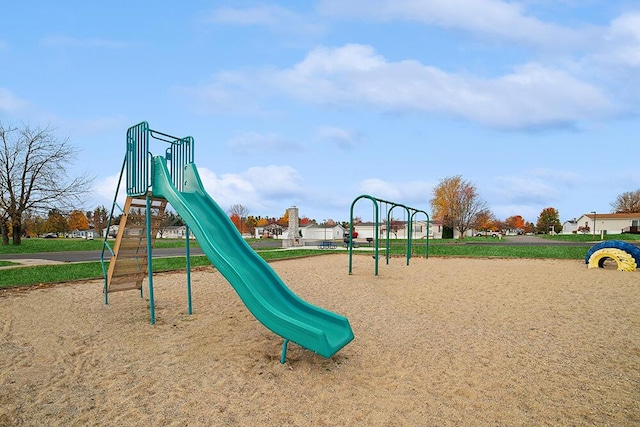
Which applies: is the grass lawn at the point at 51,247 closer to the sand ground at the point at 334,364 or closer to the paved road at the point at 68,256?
the paved road at the point at 68,256

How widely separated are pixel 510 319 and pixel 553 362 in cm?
201

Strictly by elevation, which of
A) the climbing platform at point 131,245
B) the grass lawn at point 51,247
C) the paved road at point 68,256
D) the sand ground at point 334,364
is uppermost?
the climbing platform at point 131,245

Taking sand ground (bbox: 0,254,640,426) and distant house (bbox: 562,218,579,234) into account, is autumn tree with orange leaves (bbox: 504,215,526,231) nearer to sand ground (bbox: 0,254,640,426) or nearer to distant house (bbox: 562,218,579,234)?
distant house (bbox: 562,218,579,234)

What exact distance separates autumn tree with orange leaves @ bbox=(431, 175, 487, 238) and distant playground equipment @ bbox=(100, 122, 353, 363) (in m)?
42.6

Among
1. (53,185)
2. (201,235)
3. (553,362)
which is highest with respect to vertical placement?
(53,185)

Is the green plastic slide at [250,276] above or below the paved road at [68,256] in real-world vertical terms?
above

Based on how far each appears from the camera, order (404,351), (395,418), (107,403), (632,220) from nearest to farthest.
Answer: (395,418) < (107,403) < (404,351) < (632,220)

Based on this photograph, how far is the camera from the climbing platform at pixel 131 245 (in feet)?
23.2

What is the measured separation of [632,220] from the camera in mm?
60625

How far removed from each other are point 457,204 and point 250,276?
147 feet

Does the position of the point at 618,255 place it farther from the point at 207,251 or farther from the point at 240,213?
the point at 240,213

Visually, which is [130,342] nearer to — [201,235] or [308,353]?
[201,235]

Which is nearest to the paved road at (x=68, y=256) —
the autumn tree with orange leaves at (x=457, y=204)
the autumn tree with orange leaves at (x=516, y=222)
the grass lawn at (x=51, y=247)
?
the grass lawn at (x=51, y=247)

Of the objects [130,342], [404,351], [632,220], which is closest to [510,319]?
[404,351]
